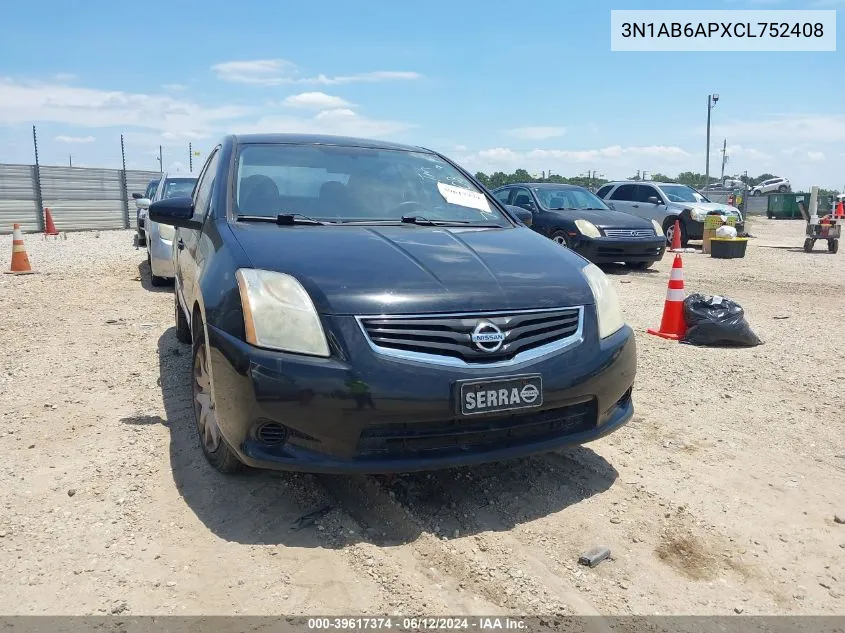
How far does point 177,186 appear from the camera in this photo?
1043 cm

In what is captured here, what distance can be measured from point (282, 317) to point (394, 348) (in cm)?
44

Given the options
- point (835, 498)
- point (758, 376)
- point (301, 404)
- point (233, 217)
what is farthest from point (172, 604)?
point (758, 376)

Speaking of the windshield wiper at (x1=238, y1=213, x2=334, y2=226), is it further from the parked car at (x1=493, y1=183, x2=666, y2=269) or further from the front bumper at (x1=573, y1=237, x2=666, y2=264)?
the front bumper at (x1=573, y1=237, x2=666, y2=264)

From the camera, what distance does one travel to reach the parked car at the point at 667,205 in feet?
51.8

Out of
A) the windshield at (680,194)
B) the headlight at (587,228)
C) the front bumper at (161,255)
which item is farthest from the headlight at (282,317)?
the windshield at (680,194)

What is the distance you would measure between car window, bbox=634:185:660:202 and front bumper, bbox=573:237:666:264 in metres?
5.94

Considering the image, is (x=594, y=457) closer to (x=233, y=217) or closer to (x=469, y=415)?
(x=469, y=415)

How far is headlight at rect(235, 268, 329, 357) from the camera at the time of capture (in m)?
2.49

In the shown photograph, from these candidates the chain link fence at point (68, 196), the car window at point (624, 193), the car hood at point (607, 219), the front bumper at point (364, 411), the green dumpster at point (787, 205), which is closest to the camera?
the front bumper at point (364, 411)

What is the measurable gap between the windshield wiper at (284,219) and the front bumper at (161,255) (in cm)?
514

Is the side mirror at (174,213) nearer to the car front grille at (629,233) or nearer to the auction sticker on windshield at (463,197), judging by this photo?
the auction sticker on windshield at (463,197)

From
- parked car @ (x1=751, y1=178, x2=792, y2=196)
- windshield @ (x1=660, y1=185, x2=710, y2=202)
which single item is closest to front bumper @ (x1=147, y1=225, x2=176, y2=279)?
windshield @ (x1=660, y1=185, x2=710, y2=202)

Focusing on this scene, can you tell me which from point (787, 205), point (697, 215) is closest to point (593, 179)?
point (787, 205)

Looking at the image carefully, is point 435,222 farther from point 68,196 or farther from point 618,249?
point 68,196
